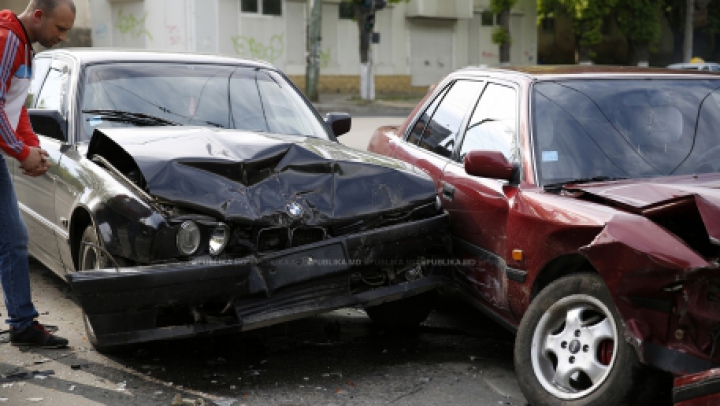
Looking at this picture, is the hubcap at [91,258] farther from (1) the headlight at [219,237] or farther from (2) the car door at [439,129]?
(2) the car door at [439,129]

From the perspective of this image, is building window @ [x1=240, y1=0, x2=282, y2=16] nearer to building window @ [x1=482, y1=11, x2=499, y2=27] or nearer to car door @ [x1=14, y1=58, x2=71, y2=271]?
building window @ [x1=482, y1=11, x2=499, y2=27]

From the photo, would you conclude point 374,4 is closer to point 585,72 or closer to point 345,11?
point 345,11

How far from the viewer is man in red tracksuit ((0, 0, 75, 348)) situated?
13.9ft

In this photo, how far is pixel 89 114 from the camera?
17.4 ft

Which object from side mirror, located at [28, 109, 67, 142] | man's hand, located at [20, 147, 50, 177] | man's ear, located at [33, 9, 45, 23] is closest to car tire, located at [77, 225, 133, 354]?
man's hand, located at [20, 147, 50, 177]

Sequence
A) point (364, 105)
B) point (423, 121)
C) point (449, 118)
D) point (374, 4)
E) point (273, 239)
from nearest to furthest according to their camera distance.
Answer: point (273, 239)
point (449, 118)
point (423, 121)
point (374, 4)
point (364, 105)

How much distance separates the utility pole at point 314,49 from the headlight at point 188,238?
22825 millimetres

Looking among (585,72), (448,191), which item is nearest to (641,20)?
(585,72)

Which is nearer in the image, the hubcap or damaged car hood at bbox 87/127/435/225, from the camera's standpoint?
damaged car hood at bbox 87/127/435/225

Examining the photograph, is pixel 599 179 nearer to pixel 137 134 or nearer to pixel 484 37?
pixel 137 134

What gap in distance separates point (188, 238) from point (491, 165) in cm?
154

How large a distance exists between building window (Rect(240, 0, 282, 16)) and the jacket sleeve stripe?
27.2m

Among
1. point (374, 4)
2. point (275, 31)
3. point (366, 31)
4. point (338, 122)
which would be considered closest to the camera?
point (338, 122)

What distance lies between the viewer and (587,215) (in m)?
3.65
